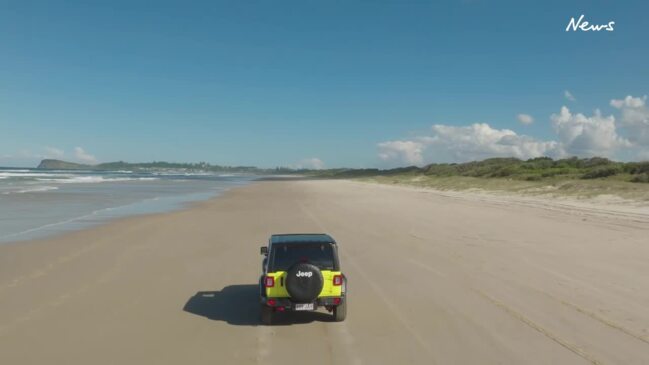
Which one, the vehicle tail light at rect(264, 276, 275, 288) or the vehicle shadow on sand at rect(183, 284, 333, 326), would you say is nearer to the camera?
the vehicle tail light at rect(264, 276, 275, 288)

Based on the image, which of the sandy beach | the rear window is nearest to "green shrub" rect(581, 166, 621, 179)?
the sandy beach

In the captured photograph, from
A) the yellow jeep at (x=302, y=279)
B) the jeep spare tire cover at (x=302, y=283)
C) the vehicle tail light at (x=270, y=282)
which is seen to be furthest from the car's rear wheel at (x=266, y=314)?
the jeep spare tire cover at (x=302, y=283)

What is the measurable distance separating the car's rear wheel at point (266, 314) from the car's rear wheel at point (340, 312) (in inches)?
50.3

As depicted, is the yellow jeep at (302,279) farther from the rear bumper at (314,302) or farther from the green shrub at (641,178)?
the green shrub at (641,178)

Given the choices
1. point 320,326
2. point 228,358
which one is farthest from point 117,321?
point 320,326

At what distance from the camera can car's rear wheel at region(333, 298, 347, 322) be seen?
32.8ft

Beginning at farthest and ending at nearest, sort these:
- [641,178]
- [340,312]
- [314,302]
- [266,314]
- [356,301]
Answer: [641,178]
[356,301]
[340,312]
[266,314]
[314,302]

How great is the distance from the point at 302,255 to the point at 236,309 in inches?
93.0

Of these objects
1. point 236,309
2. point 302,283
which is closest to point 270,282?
point 302,283

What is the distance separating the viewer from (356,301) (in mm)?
11867

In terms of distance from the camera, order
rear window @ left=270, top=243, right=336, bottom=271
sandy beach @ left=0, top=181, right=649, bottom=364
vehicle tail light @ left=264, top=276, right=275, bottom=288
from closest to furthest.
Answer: sandy beach @ left=0, top=181, right=649, bottom=364, vehicle tail light @ left=264, top=276, right=275, bottom=288, rear window @ left=270, top=243, right=336, bottom=271

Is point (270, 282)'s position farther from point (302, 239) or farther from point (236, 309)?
point (236, 309)

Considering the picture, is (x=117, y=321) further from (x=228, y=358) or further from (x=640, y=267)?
(x=640, y=267)

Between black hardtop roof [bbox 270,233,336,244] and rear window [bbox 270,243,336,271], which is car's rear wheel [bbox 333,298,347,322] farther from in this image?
black hardtop roof [bbox 270,233,336,244]
